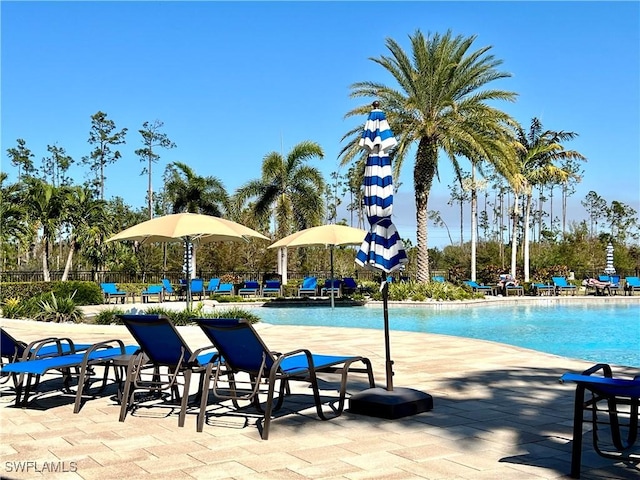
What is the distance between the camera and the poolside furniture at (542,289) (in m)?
26.8

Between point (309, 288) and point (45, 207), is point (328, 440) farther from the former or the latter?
point (45, 207)

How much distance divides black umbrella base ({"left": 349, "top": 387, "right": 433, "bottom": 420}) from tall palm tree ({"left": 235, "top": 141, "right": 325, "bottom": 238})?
77.2 feet

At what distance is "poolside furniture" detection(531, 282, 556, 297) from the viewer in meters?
26.8

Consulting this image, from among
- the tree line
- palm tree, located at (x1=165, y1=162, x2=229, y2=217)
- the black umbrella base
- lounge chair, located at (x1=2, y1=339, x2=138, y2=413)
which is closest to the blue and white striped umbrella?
the black umbrella base

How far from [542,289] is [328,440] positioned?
24114mm

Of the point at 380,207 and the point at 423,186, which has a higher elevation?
the point at 423,186

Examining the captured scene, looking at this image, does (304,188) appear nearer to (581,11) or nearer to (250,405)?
(581,11)

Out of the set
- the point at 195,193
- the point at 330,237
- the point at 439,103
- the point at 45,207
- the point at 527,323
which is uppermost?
the point at 439,103

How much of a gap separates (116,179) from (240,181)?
70.1 ft

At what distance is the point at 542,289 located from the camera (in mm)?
27016

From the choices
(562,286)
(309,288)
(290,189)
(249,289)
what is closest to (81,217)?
(290,189)

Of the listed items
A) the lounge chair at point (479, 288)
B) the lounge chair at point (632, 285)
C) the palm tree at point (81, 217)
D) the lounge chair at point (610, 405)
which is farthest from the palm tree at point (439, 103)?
the lounge chair at point (610, 405)

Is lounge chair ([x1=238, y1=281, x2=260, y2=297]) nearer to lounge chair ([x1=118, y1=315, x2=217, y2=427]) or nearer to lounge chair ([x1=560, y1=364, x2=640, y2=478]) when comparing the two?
lounge chair ([x1=118, y1=315, x2=217, y2=427])

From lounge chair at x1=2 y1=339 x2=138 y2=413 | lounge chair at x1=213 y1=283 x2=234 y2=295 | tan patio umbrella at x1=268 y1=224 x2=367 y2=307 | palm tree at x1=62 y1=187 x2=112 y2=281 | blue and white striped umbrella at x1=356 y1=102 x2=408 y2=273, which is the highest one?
palm tree at x1=62 y1=187 x2=112 y2=281
